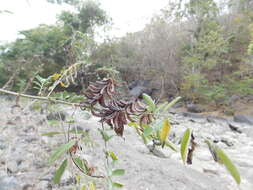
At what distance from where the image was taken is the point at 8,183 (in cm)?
74

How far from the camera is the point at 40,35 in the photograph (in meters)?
6.21

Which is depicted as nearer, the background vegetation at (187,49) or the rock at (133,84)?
the background vegetation at (187,49)

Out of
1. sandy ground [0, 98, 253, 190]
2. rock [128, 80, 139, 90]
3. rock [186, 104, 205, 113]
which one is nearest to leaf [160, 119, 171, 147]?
sandy ground [0, 98, 253, 190]

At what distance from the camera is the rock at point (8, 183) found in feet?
2.33

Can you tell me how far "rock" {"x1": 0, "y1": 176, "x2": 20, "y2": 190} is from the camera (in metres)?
Answer: 0.71

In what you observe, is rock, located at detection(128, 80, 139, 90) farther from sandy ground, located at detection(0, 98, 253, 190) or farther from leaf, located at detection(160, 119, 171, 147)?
leaf, located at detection(160, 119, 171, 147)

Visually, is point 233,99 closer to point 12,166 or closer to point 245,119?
A: point 245,119

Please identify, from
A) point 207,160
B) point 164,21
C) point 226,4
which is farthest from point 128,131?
point 226,4

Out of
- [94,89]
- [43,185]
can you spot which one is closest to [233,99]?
[43,185]

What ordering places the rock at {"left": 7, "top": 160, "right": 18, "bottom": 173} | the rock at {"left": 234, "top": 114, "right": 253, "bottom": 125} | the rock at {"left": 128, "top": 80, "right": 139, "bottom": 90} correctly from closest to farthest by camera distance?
1. the rock at {"left": 7, "top": 160, "right": 18, "bottom": 173}
2. the rock at {"left": 234, "top": 114, "right": 253, "bottom": 125}
3. the rock at {"left": 128, "top": 80, "right": 139, "bottom": 90}

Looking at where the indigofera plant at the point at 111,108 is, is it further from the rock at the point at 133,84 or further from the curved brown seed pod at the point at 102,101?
the rock at the point at 133,84

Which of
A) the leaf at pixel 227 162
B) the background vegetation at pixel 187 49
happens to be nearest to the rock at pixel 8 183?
the leaf at pixel 227 162

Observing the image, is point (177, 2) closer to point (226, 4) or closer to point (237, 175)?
point (226, 4)

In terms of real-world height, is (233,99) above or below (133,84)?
below
